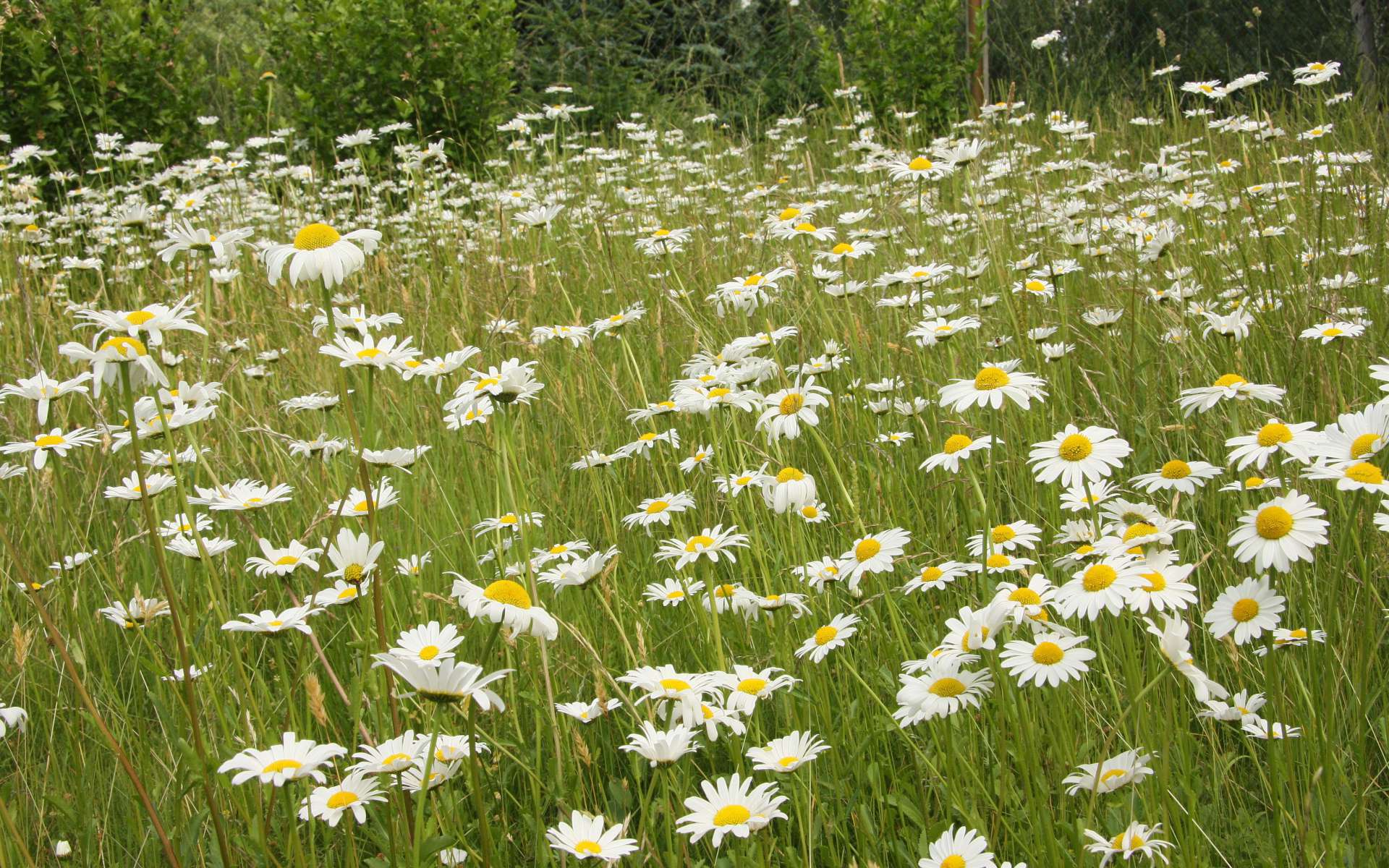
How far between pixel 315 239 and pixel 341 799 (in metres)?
0.66

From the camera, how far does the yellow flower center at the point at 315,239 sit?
1.37 meters

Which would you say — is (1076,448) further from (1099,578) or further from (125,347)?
(125,347)

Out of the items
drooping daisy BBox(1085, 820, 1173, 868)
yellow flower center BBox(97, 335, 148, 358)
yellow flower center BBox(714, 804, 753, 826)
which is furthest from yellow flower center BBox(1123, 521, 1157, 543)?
yellow flower center BBox(97, 335, 148, 358)

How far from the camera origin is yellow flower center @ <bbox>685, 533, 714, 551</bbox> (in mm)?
1646

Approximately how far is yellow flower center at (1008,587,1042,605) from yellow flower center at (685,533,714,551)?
1.52ft

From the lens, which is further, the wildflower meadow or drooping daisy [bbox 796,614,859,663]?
drooping daisy [bbox 796,614,859,663]

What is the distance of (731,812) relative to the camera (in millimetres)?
1186

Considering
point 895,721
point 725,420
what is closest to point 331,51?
point 725,420

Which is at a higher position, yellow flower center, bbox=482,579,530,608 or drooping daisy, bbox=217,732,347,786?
yellow flower center, bbox=482,579,530,608

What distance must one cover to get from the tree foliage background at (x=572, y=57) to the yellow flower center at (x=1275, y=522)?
14.1 ft

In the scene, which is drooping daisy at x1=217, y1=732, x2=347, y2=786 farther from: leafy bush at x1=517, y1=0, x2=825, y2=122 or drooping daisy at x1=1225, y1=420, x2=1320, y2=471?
leafy bush at x1=517, y1=0, x2=825, y2=122

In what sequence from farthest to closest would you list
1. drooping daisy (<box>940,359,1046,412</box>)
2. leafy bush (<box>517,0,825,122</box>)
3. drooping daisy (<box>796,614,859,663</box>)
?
leafy bush (<box>517,0,825,122</box>)
drooping daisy (<box>940,359,1046,412</box>)
drooping daisy (<box>796,614,859,663</box>)

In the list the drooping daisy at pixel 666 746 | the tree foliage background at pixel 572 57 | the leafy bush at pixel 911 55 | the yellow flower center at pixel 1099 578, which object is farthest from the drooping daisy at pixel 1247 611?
the leafy bush at pixel 911 55

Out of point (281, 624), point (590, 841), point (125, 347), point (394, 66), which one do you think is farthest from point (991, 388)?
point (394, 66)
